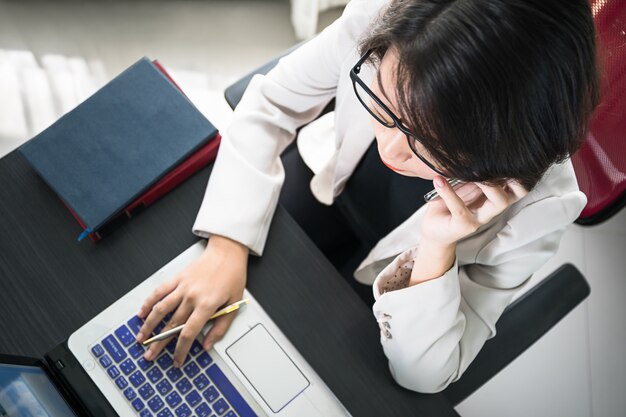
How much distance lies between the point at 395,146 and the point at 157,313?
1.36ft

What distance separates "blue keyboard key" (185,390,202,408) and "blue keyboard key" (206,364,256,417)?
0.09 feet

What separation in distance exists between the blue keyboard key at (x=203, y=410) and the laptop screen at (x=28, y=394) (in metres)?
0.17

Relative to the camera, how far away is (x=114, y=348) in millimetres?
764

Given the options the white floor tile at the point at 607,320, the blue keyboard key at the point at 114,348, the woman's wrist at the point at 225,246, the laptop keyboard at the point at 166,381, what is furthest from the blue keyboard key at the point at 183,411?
the white floor tile at the point at 607,320

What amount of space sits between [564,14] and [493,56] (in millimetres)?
96

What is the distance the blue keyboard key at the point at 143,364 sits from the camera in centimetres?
76

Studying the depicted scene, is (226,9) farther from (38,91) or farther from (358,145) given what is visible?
(358,145)

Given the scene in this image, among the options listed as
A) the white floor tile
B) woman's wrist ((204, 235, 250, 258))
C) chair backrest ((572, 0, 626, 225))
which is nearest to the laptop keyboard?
woman's wrist ((204, 235, 250, 258))

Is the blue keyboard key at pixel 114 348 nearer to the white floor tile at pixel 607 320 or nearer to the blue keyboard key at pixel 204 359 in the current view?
the blue keyboard key at pixel 204 359

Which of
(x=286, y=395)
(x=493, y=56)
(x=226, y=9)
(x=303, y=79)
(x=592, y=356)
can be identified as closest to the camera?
(x=493, y=56)

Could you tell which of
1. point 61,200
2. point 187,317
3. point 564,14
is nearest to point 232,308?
point 187,317

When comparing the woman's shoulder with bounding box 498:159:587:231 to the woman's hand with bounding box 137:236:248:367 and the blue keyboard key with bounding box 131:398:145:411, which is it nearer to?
the woman's hand with bounding box 137:236:248:367

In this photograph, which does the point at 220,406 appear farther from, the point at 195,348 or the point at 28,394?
the point at 28,394

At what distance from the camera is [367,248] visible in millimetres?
1147
